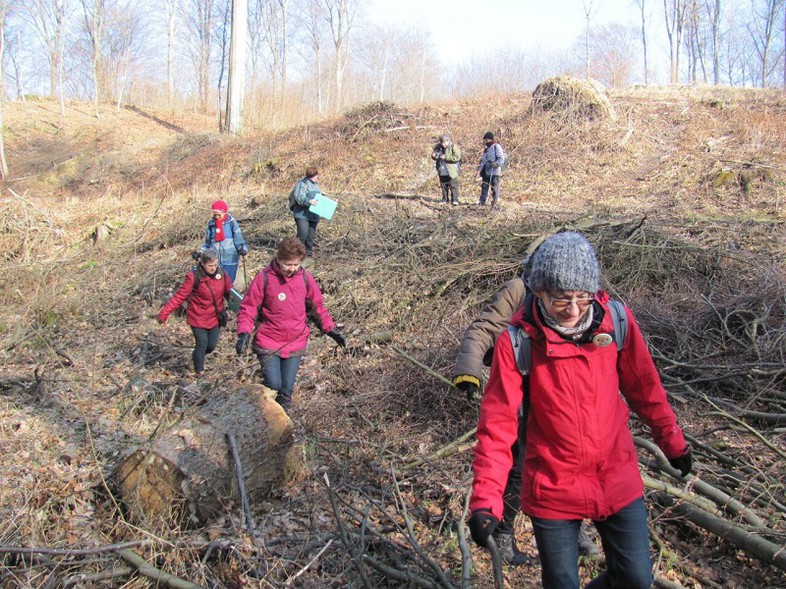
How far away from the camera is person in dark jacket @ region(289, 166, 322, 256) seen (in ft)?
31.4

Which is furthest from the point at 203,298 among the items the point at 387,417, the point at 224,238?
the point at 387,417

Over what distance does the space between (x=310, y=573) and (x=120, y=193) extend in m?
21.0

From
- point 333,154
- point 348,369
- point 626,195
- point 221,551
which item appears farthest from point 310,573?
point 333,154

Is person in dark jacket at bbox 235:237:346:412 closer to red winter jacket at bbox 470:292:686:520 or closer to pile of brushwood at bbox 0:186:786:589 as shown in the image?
pile of brushwood at bbox 0:186:786:589

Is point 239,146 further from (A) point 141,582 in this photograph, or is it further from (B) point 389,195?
(A) point 141,582

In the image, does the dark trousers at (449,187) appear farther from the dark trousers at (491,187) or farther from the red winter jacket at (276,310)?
the red winter jacket at (276,310)

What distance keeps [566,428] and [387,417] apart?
10.1 feet

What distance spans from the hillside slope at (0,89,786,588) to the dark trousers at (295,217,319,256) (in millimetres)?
387

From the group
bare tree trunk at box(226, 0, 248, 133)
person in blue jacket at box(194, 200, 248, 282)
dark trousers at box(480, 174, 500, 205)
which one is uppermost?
bare tree trunk at box(226, 0, 248, 133)

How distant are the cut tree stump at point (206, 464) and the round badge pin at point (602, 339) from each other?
8.44ft

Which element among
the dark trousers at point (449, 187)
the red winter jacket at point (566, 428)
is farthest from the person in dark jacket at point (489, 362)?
the dark trousers at point (449, 187)

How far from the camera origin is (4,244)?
41.2 feet

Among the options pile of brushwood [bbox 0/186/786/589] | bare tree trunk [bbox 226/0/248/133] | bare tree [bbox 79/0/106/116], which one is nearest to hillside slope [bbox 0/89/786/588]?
pile of brushwood [bbox 0/186/786/589]

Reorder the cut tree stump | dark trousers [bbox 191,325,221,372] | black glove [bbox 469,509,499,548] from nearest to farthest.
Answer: black glove [bbox 469,509,499,548], the cut tree stump, dark trousers [bbox 191,325,221,372]
